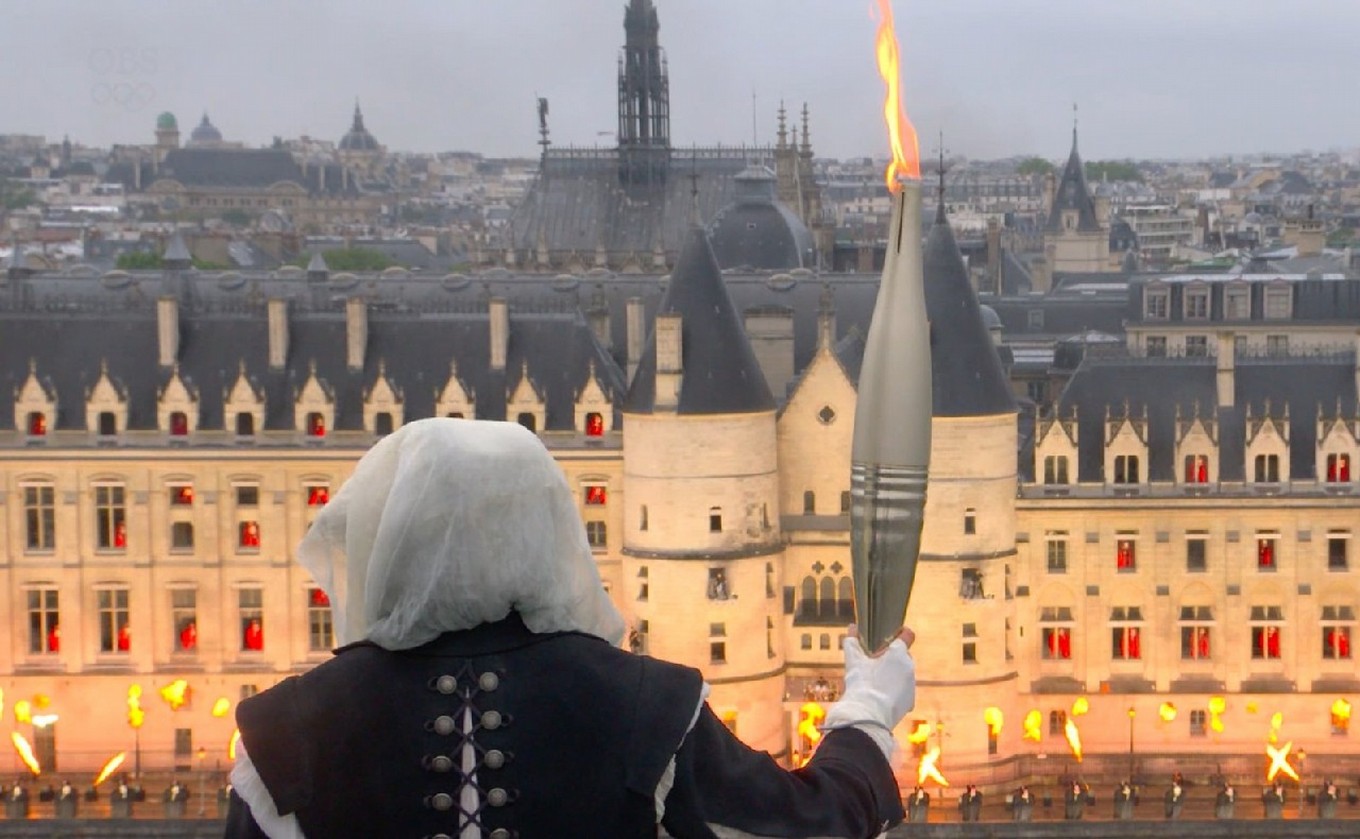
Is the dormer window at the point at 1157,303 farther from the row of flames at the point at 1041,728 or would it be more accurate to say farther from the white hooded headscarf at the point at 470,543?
the white hooded headscarf at the point at 470,543

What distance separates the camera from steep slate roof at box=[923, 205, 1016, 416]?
7188cm

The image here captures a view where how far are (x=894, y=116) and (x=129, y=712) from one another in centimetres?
6494

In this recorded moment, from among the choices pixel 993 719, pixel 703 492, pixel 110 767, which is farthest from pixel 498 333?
pixel 993 719

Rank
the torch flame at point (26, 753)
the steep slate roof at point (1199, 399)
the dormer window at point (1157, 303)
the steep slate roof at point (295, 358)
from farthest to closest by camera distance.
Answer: the dormer window at point (1157, 303) < the steep slate roof at point (295, 358) < the steep slate roof at point (1199, 399) < the torch flame at point (26, 753)

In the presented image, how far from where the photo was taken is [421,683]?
10891mm

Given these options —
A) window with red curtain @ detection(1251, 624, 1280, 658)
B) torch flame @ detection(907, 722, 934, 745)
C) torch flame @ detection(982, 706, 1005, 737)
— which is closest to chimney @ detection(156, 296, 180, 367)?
torch flame @ detection(907, 722, 934, 745)

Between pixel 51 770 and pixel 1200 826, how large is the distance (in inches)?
1085

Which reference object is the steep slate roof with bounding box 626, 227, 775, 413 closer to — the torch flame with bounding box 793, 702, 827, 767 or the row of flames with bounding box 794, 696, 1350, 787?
the torch flame with bounding box 793, 702, 827, 767

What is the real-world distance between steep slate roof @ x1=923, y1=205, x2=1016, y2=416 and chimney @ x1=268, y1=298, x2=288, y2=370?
16.1 meters

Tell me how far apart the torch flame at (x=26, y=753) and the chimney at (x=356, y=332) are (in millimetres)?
11999

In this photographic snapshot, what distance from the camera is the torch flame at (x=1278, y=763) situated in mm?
73125

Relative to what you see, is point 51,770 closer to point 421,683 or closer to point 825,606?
point 825,606

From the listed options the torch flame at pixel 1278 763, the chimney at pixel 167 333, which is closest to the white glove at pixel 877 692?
the torch flame at pixel 1278 763

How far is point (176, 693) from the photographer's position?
74.7 meters
